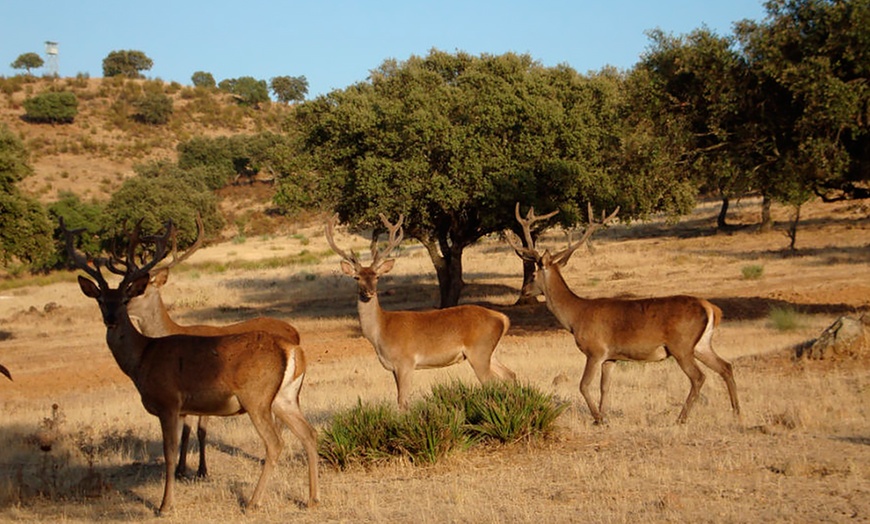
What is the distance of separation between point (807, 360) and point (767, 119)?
22.6 ft

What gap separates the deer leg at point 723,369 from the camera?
11.1 metres

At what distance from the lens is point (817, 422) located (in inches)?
397

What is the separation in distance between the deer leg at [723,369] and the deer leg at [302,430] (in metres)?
5.24

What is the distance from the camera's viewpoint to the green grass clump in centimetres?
966

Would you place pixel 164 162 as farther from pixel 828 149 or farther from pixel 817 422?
pixel 817 422

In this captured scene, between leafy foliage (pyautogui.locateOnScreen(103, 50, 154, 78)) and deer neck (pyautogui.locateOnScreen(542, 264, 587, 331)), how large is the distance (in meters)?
109

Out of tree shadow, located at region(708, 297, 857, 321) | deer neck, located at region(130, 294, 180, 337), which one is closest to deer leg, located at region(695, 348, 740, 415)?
deer neck, located at region(130, 294, 180, 337)

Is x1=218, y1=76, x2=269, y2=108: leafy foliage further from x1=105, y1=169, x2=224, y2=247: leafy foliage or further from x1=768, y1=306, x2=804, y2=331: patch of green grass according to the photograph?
x1=768, y1=306, x2=804, y2=331: patch of green grass

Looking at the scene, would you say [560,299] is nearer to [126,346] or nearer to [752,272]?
[126,346]

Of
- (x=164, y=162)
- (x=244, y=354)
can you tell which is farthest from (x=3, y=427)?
(x=164, y=162)

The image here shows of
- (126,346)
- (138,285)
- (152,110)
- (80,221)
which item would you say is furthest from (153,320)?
(152,110)

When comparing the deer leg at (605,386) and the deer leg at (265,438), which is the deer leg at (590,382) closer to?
the deer leg at (605,386)

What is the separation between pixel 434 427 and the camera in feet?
31.7

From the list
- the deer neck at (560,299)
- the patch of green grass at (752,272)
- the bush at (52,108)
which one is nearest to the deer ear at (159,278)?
the deer neck at (560,299)
